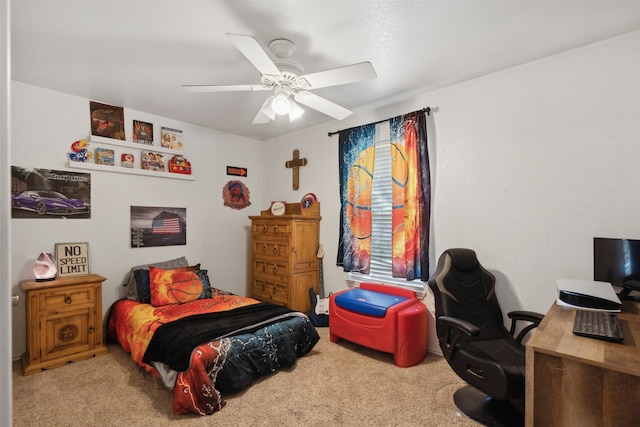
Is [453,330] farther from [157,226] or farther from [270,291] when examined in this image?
[157,226]

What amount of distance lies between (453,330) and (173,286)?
2683mm

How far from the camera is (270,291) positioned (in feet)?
12.7

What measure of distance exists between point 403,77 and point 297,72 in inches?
41.6

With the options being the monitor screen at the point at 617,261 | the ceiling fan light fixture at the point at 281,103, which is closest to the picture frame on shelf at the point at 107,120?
the ceiling fan light fixture at the point at 281,103

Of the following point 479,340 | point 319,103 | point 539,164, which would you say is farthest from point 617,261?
point 319,103

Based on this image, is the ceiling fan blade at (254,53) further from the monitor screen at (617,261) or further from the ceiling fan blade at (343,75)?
the monitor screen at (617,261)

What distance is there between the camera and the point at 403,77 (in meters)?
2.69

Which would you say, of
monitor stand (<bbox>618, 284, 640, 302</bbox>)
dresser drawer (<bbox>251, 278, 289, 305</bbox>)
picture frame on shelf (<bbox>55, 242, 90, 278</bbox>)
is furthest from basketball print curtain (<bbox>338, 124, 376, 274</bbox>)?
picture frame on shelf (<bbox>55, 242, 90, 278</bbox>)

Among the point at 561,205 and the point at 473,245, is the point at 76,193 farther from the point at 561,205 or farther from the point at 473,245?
the point at 561,205

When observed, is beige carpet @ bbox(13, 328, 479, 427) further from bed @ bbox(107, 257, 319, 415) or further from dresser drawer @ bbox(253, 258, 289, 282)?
dresser drawer @ bbox(253, 258, 289, 282)

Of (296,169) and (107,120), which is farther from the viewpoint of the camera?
(296,169)

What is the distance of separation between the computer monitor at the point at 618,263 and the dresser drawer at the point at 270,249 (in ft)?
9.04

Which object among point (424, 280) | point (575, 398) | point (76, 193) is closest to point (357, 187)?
point (424, 280)

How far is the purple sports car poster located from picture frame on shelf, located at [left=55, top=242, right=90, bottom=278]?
292 millimetres
